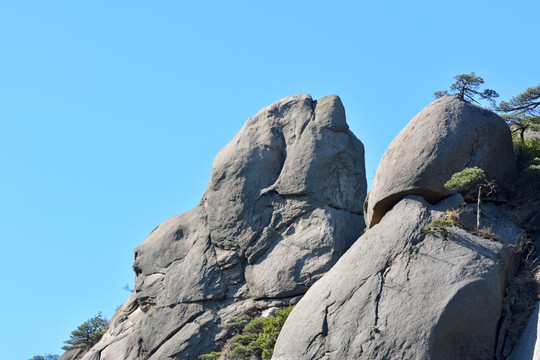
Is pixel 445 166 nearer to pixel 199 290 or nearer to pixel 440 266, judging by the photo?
pixel 440 266

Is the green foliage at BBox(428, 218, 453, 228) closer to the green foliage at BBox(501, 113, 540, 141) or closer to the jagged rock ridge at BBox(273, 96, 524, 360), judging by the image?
the jagged rock ridge at BBox(273, 96, 524, 360)

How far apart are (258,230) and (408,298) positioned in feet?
27.2

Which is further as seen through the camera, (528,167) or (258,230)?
(258,230)

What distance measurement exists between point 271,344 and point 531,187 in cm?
888

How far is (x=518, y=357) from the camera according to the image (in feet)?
64.7

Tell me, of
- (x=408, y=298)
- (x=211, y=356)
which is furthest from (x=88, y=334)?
(x=408, y=298)

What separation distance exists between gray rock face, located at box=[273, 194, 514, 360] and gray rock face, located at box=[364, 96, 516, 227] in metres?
0.57

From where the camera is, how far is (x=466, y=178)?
21.7m

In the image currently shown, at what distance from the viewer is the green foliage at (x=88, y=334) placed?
107ft

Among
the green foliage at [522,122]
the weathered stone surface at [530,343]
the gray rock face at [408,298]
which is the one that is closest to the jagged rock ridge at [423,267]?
the gray rock face at [408,298]

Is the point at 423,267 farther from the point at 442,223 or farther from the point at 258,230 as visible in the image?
the point at 258,230

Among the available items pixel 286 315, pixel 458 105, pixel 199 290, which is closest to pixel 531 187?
pixel 458 105

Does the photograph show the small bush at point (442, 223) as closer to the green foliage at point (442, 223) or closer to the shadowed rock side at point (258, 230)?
the green foliage at point (442, 223)

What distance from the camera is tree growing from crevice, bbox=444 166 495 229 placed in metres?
21.8
